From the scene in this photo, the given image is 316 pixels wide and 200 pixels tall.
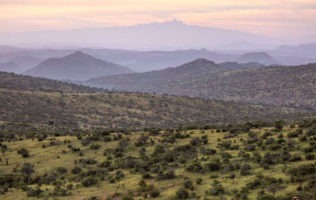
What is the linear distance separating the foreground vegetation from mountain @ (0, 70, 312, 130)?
1413 inches

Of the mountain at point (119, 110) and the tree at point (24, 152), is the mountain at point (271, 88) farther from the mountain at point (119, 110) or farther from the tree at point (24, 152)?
the tree at point (24, 152)

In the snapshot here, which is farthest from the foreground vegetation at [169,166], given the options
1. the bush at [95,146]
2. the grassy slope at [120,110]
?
the grassy slope at [120,110]

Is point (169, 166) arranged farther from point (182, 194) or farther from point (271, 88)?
point (271, 88)

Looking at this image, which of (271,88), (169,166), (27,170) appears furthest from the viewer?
(271,88)

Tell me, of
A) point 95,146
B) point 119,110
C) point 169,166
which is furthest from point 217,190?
point 119,110

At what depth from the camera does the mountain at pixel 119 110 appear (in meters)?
81.9

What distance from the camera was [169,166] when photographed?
98.9 ft

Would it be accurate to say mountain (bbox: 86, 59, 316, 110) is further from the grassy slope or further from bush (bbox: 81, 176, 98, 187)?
bush (bbox: 81, 176, 98, 187)

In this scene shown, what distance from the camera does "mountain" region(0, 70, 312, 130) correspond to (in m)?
81.9

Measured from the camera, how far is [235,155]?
3020 cm

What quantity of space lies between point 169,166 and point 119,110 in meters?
68.7

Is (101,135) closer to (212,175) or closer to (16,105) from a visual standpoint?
(212,175)

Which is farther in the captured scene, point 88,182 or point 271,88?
point 271,88

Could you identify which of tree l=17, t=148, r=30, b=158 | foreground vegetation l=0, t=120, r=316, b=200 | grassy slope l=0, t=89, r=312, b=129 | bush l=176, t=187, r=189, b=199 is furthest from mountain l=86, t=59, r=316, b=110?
bush l=176, t=187, r=189, b=199
